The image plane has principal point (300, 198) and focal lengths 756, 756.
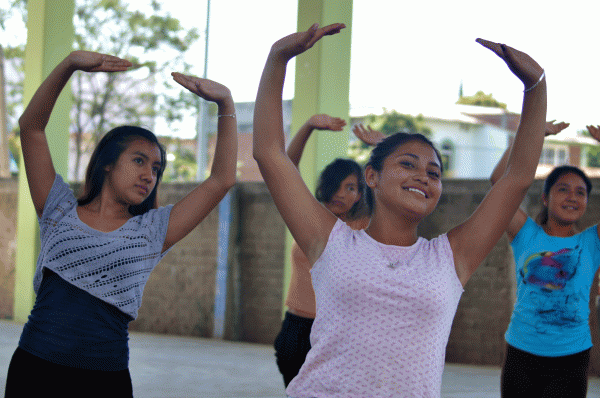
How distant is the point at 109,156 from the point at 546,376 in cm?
215

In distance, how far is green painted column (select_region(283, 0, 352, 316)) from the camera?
24.4 ft

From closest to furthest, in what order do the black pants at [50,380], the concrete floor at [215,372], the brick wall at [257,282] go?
the black pants at [50,380], the concrete floor at [215,372], the brick wall at [257,282]

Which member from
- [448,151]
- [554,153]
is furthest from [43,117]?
[448,151]

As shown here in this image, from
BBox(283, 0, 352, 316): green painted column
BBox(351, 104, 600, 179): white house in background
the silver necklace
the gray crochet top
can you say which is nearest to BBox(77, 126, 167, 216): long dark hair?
the gray crochet top

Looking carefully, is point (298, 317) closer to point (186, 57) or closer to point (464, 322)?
point (464, 322)

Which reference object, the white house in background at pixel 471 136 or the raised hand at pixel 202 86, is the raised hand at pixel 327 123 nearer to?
the raised hand at pixel 202 86

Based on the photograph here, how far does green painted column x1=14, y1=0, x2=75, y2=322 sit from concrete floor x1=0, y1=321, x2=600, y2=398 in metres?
1.43

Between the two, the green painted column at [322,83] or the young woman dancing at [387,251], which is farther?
the green painted column at [322,83]

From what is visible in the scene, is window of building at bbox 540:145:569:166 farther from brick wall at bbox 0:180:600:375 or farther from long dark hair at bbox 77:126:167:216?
long dark hair at bbox 77:126:167:216

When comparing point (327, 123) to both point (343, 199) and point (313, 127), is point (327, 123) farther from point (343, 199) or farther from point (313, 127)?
point (343, 199)

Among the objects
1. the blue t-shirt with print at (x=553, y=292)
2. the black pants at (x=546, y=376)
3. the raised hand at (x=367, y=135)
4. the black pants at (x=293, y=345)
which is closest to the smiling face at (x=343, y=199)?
the raised hand at (x=367, y=135)

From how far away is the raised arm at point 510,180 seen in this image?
2.10 meters

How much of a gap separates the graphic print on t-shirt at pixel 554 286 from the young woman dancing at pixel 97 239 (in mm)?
1638

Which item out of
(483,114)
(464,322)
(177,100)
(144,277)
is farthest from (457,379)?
(483,114)
